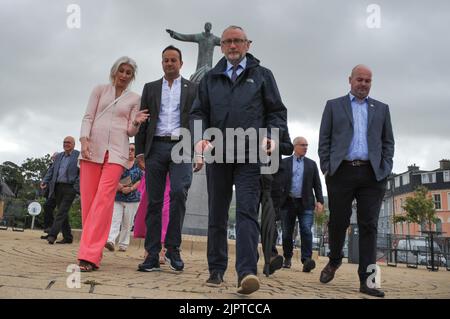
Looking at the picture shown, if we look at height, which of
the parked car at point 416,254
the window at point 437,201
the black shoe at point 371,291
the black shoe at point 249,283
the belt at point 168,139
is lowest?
the parked car at point 416,254

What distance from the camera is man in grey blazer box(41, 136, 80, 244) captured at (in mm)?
8602

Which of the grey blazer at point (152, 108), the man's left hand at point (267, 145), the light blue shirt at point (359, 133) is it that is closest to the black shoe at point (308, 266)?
the light blue shirt at point (359, 133)

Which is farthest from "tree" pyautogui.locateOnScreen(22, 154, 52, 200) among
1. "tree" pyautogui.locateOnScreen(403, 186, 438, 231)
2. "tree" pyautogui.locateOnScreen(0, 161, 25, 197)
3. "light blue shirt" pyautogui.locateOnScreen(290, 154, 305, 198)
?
"light blue shirt" pyautogui.locateOnScreen(290, 154, 305, 198)

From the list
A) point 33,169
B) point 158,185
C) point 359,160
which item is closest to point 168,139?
point 158,185

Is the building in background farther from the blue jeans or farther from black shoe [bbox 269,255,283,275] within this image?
black shoe [bbox 269,255,283,275]

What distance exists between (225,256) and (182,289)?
0.59m

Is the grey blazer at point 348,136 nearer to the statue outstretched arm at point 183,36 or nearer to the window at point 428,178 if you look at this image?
the statue outstretched arm at point 183,36

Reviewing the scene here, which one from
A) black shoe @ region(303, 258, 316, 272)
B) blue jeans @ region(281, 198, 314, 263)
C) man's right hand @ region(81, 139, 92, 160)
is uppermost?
man's right hand @ region(81, 139, 92, 160)

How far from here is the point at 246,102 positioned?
3494 mm

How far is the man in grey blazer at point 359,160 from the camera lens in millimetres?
4168

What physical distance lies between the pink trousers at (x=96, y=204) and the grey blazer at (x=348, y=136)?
2189mm

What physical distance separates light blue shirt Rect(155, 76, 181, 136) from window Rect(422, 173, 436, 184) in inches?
2858

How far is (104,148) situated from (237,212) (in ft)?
6.08
